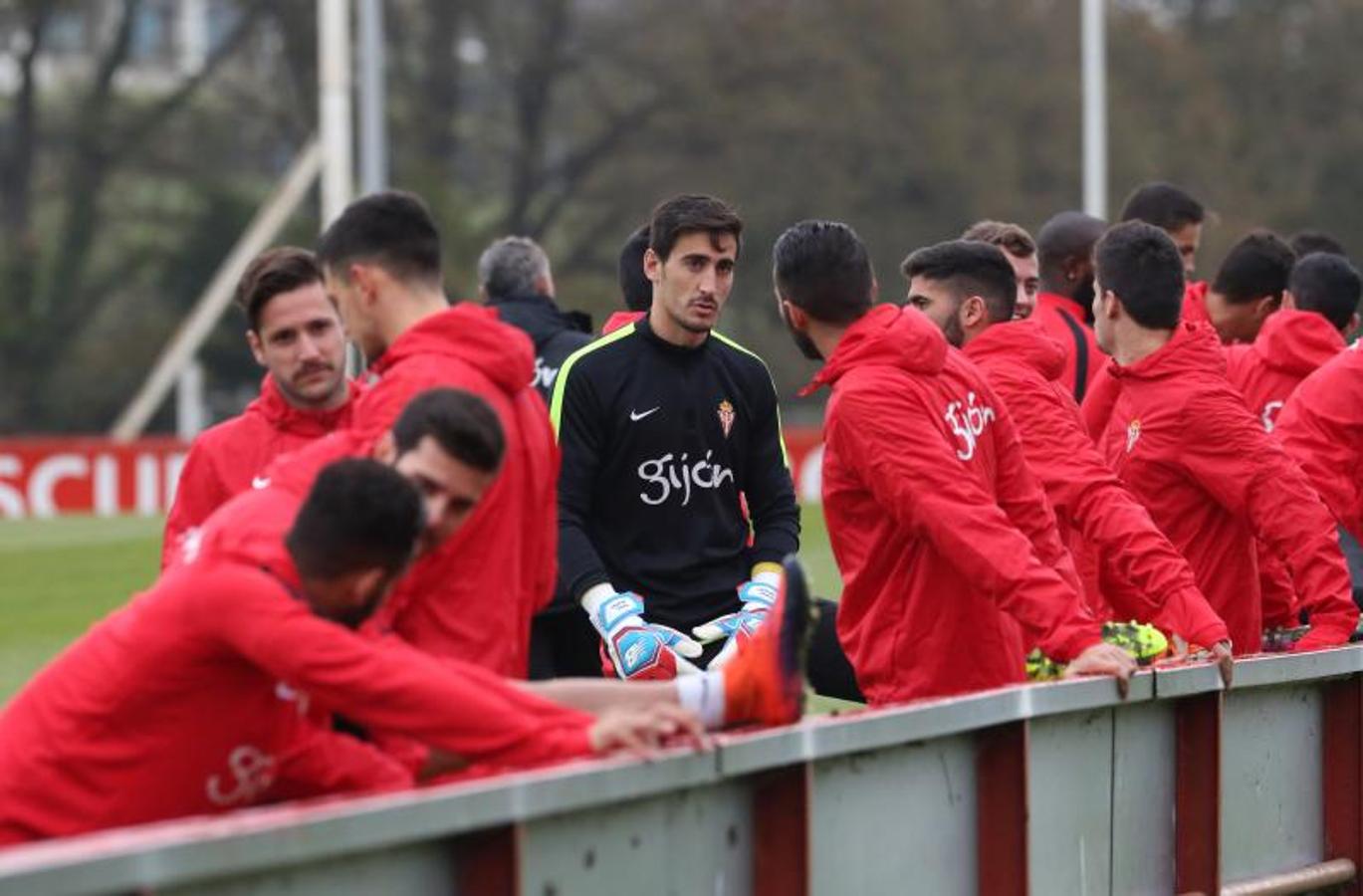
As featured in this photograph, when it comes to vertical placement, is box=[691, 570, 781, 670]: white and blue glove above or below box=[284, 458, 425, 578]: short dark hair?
below

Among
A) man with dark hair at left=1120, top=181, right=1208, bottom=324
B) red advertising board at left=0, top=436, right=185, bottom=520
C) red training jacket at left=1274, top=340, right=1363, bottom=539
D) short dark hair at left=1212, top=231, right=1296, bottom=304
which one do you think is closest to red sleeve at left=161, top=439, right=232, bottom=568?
red training jacket at left=1274, top=340, right=1363, bottom=539

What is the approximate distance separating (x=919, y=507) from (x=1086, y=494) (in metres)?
0.96

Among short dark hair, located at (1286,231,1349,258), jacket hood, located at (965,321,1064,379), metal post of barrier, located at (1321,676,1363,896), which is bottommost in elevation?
metal post of barrier, located at (1321,676,1363,896)

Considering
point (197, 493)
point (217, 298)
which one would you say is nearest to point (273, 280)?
point (197, 493)

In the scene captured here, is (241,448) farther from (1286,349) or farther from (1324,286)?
(1324,286)

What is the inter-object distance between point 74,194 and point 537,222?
8352 millimetres

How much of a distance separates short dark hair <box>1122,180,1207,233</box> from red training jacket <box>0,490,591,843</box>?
553cm

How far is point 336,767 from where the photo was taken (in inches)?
210

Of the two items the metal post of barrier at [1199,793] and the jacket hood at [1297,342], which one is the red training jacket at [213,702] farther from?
the jacket hood at [1297,342]

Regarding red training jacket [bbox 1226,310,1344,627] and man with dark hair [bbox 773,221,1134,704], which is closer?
man with dark hair [bbox 773,221,1134,704]

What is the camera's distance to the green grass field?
18328 mm

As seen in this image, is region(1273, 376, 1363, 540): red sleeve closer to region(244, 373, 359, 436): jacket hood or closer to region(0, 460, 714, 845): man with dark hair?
region(244, 373, 359, 436): jacket hood

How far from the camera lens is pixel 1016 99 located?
52.3m

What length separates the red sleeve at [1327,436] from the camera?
29.9 ft
